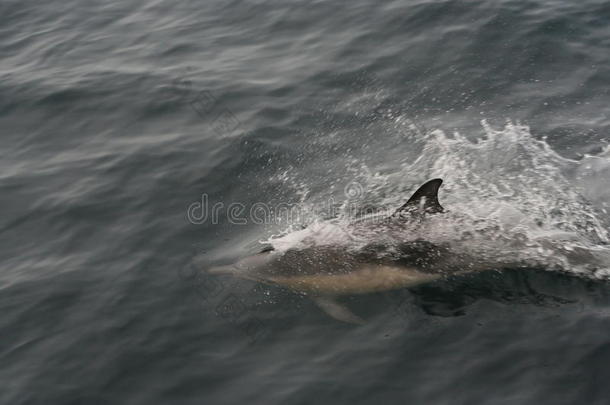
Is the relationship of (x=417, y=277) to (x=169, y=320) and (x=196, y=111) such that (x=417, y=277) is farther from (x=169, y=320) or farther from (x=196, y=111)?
(x=196, y=111)

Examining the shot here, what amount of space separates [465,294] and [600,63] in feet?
22.3

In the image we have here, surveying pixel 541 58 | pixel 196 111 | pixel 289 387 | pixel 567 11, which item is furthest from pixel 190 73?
pixel 289 387

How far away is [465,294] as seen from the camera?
765 cm

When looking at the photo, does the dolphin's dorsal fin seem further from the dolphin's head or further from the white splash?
the dolphin's head

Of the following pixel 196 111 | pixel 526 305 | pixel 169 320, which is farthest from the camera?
pixel 196 111

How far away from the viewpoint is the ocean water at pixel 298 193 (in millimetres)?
6957

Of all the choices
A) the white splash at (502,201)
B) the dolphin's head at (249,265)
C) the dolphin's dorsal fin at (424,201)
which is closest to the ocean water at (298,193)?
the white splash at (502,201)

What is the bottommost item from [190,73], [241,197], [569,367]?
[569,367]

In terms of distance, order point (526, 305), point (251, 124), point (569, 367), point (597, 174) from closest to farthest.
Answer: point (569, 367)
point (526, 305)
point (597, 174)
point (251, 124)

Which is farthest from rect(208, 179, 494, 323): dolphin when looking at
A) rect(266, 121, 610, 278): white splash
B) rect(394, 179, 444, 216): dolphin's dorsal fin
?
rect(266, 121, 610, 278): white splash

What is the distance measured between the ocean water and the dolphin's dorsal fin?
0.81 feet

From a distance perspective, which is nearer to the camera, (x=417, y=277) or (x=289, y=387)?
(x=289, y=387)

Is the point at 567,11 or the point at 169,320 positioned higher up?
the point at 567,11

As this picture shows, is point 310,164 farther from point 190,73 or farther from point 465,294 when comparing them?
point 190,73
